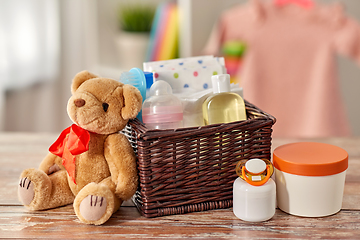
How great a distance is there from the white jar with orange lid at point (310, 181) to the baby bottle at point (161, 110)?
0.18 meters

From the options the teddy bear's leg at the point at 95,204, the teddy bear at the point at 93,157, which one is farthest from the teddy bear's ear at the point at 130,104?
the teddy bear's leg at the point at 95,204

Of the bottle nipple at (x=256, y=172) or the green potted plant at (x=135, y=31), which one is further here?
the green potted plant at (x=135, y=31)

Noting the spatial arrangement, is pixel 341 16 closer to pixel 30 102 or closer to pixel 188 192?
pixel 188 192

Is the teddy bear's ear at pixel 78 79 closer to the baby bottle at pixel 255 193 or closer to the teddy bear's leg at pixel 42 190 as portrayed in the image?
the teddy bear's leg at pixel 42 190

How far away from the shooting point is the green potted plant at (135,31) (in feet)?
6.11

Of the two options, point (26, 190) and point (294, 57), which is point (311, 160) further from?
point (294, 57)

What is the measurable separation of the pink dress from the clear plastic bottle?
89 cm

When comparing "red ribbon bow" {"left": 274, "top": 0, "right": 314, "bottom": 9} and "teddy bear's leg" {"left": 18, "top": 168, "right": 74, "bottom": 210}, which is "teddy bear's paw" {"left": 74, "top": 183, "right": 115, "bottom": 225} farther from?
"red ribbon bow" {"left": 274, "top": 0, "right": 314, "bottom": 9}

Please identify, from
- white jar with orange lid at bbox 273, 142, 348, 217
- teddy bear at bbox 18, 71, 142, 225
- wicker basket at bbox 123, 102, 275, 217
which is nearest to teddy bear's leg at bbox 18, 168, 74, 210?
teddy bear at bbox 18, 71, 142, 225

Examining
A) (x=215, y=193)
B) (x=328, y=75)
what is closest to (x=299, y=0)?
(x=328, y=75)

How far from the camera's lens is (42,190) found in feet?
2.27

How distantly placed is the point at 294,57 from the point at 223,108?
0.94 m

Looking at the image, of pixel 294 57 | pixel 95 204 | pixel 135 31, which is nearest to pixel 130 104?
pixel 95 204

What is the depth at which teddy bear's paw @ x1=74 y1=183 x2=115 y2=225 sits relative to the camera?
0.63 m
